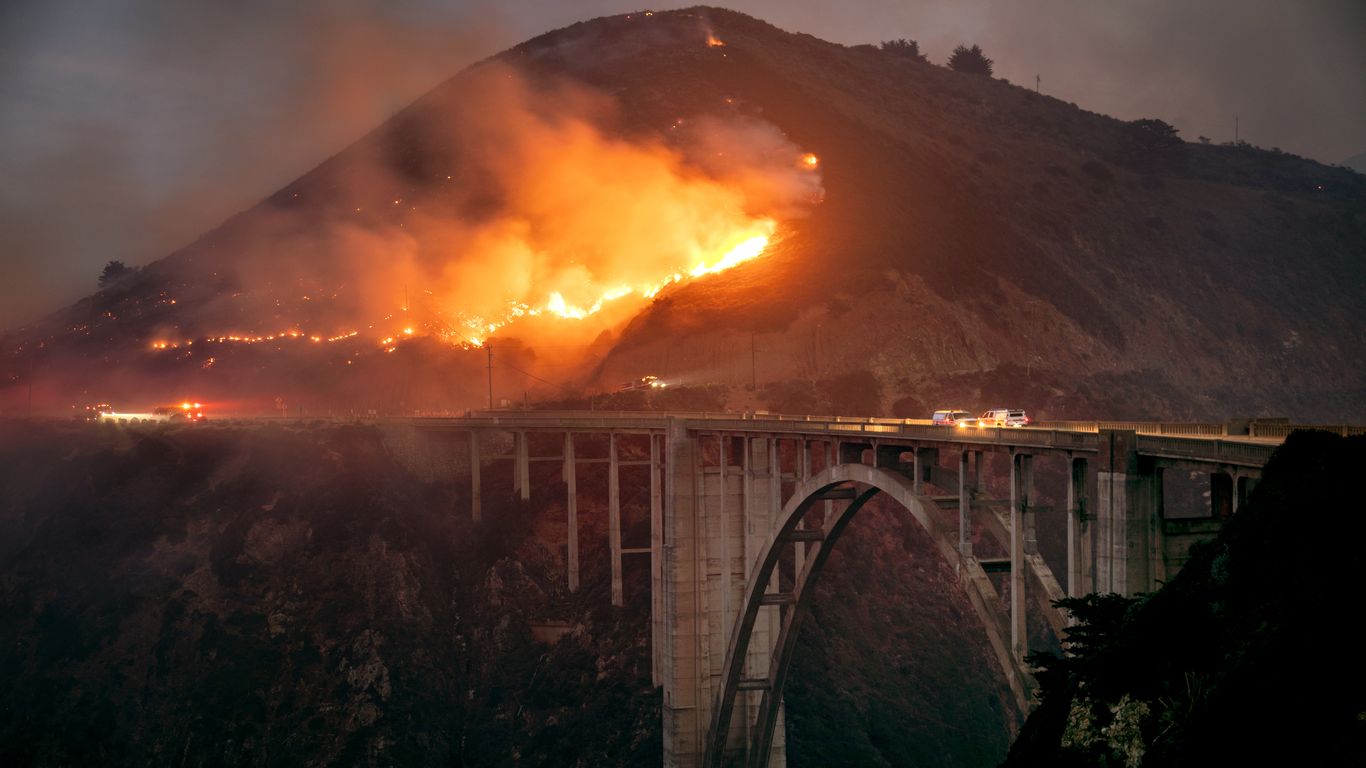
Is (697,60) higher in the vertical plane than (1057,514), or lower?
higher

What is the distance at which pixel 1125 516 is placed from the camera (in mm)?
24438

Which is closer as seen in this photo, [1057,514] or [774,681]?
[774,681]

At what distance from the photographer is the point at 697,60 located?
186m

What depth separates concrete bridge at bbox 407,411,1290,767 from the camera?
2456 cm

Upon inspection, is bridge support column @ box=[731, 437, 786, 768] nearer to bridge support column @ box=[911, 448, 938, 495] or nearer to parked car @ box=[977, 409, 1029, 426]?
parked car @ box=[977, 409, 1029, 426]

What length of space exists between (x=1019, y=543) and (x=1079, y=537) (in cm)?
243

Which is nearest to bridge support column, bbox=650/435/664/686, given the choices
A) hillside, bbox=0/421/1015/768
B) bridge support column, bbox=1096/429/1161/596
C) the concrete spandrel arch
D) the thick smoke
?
hillside, bbox=0/421/1015/768

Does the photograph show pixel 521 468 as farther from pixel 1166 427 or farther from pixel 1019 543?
pixel 1019 543

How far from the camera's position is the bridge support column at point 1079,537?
25750 millimetres

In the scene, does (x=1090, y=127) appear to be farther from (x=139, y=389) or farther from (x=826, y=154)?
(x=139, y=389)

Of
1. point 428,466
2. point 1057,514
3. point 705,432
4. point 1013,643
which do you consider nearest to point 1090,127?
point 1057,514

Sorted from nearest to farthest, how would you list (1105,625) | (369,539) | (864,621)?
(1105,625)
(864,621)
(369,539)

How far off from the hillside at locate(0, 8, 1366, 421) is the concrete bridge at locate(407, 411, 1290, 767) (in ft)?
75.6

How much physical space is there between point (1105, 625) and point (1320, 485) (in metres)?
5.44
